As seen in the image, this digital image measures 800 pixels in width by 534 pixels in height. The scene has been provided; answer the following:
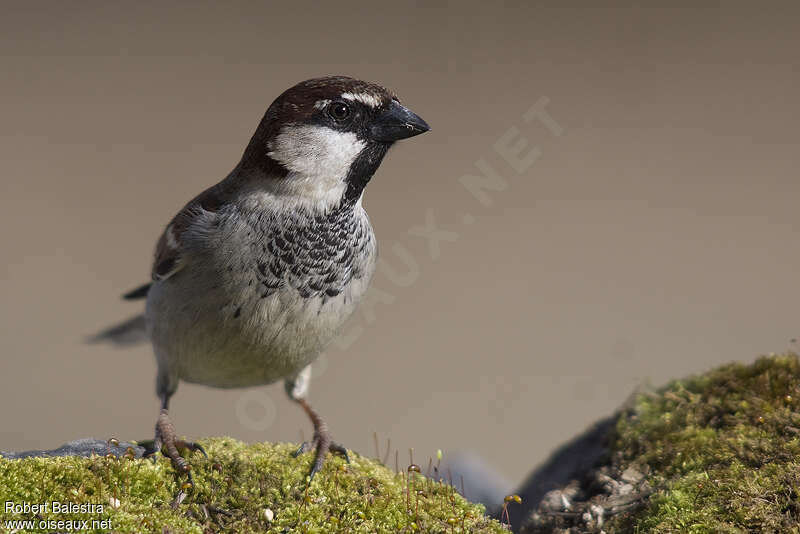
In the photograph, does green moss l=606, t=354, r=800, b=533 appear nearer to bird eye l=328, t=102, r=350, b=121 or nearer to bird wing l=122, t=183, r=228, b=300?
bird eye l=328, t=102, r=350, b=121

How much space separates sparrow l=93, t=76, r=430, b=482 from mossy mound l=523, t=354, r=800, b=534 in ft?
4.61

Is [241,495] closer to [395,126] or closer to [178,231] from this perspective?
[178,231]

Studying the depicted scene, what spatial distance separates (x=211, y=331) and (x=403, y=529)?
4.88 ft

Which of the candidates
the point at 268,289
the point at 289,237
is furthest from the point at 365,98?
the point at 268,289

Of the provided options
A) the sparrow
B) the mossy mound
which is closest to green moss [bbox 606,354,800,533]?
the mossy mound

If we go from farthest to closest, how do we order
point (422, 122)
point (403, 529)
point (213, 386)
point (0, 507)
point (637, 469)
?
point (213, 386), point (422, 122), point (637, 469), point (403, 529), point (0, 507)

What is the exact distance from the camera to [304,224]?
3762mm

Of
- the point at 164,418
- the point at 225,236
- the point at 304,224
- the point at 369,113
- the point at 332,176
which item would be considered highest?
the point at 369,113

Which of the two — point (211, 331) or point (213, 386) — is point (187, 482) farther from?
point (213, 386)

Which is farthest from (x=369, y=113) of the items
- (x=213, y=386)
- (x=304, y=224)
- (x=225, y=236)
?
(x=213, y=386)

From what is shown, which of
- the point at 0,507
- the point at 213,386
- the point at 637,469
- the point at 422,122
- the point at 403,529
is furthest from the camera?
the point at 213,386

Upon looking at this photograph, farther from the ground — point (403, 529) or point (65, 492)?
point (403, 529)

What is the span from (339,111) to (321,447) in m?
1.79

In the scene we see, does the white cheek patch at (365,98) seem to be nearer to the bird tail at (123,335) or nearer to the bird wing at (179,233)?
the bird wing at (179,233)
